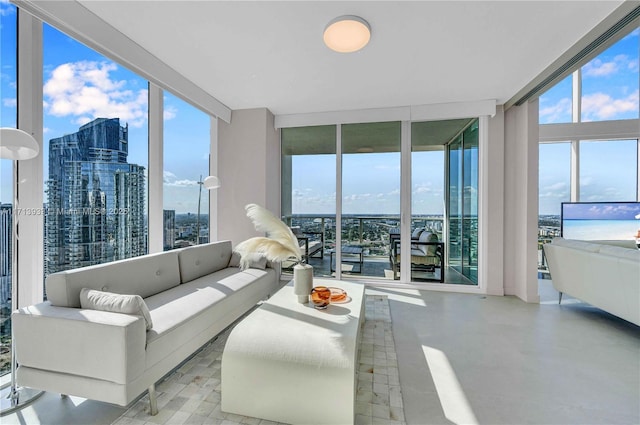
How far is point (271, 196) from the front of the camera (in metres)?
4.26

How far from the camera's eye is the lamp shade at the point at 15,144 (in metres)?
1.40

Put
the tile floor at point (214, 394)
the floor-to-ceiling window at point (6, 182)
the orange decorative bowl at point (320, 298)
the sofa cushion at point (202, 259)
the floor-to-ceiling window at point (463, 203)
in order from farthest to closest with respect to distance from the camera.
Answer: the floor-to-ceiling window at point (463, 203), the sofa cushion at point (202, 259), the orange decorative bowl at point (320, 298), the floor-to-ceiling window at point (6, 182), the tile floor at point (214, 394)

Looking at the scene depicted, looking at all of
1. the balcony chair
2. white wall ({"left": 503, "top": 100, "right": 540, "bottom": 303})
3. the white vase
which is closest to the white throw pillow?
the white vase

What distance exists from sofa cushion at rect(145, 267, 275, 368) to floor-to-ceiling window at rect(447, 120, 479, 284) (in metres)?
2.87

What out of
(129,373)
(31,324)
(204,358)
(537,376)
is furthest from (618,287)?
(31,324)

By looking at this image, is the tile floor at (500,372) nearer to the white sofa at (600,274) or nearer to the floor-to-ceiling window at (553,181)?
the white sofa at (600,274)

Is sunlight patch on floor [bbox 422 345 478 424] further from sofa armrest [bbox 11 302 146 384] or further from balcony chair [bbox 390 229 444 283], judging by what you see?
balcony chair [bbox 390 229 444 283]

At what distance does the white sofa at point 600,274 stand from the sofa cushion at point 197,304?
3.45 metres

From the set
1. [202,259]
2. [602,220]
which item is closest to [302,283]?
[202,259]

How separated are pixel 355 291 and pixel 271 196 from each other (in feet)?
7.64

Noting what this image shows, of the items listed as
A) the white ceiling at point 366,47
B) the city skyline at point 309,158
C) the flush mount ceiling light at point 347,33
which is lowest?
the city skyline at point 309,158

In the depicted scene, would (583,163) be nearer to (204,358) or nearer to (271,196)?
(271,196)

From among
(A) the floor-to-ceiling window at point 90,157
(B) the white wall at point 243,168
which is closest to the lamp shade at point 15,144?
(A) the floor-to-ceiling window at point 90,157

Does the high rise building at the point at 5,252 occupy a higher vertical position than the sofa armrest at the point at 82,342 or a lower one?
higher
